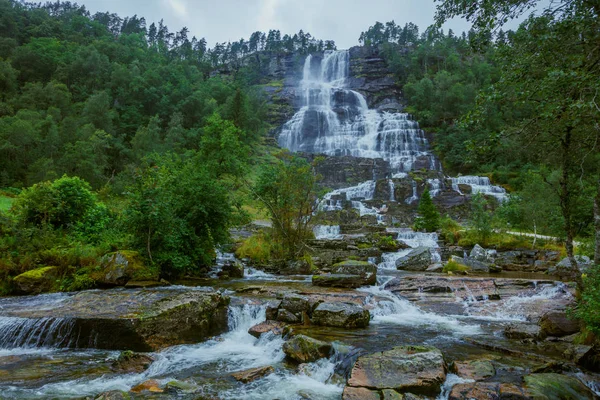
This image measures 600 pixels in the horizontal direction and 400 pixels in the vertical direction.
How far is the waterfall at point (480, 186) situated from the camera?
3581 cm

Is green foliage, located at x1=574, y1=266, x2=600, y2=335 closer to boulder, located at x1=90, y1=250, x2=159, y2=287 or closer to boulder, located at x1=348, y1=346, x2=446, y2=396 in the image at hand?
boulder, located at x1=348, y1=346, x2=446, y2=396

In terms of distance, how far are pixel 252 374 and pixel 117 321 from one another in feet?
10.1

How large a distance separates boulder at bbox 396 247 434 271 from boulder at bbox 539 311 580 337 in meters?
9.37

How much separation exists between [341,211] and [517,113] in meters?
32.7

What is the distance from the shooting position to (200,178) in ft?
46.6

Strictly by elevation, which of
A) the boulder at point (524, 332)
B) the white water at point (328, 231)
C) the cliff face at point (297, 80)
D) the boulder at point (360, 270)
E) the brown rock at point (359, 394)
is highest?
the cliff face at point (297, 80)

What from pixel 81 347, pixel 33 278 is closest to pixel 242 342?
pixel 81 347

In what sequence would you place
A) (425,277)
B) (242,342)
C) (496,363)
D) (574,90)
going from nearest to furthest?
(574,90) < (496,363) < (242,342) < (425,277)

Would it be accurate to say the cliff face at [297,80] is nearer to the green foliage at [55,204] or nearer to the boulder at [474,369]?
the green foliage at [55,204]

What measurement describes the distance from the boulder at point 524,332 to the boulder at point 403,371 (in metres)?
2.85

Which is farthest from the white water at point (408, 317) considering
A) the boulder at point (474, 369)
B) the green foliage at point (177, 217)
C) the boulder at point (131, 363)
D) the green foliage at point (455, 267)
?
the green foliage at point (177, 217)

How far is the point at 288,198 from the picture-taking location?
16.2m

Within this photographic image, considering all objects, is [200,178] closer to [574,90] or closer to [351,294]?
[351,294]

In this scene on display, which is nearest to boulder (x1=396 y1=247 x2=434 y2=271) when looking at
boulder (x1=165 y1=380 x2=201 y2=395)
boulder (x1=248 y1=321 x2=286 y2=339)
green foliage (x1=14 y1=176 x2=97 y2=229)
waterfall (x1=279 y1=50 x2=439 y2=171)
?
boulder (x1=248 y1=321 x2=286 y2=339)
